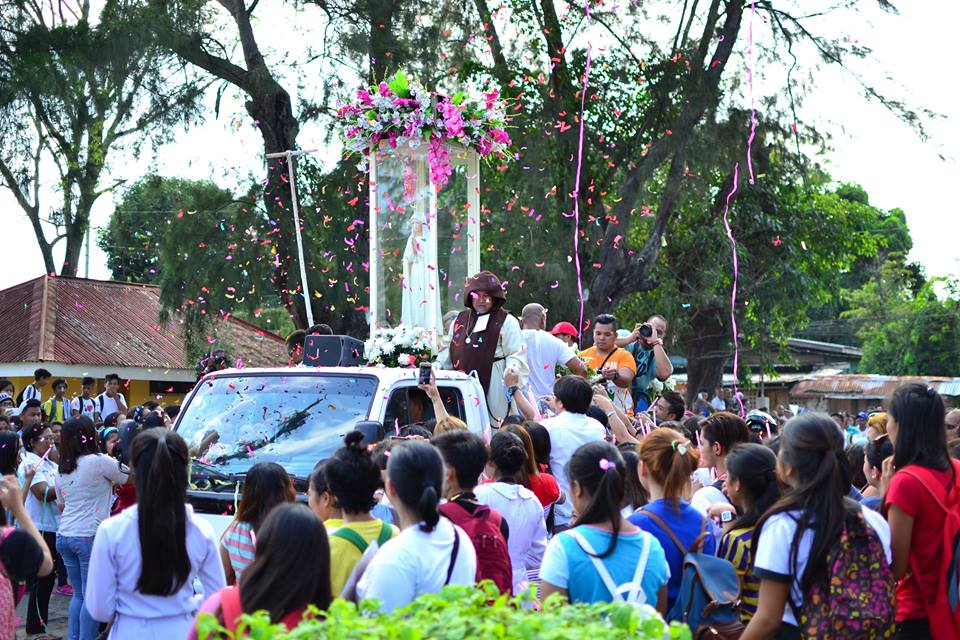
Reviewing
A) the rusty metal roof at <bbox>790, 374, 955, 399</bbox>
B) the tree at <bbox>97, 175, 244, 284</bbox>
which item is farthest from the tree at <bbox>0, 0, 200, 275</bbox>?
the rusty metal roof at <bbox>790, 374, 955, 399</bbox>

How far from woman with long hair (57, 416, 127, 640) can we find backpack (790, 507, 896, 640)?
5.92 meters

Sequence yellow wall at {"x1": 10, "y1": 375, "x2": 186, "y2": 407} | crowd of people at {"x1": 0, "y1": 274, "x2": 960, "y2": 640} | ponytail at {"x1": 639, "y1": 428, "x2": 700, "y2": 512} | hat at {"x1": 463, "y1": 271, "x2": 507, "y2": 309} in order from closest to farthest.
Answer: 1. crowd of people at {"x1": 0, "y1": 274, "x2": 960, "y2": 640}
2. ponytail at {"x1": 639, "y1": 428, "x2": 700, "y2": 512}
3. hat at {"x1": 463, "y1": 271, "x2": 507, "y2": 309}
4. yellow wall at {"x1": 10, "y1": 375, "x2": 186, "y2": 407}

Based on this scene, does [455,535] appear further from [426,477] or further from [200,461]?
[200,461]

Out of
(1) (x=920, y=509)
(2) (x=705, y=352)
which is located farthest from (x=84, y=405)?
(2) (x=705, y=352)

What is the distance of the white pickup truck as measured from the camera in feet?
24.2

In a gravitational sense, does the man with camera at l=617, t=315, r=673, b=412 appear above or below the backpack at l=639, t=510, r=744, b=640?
above

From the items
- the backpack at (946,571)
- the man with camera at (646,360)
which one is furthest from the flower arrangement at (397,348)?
the backpack at (946,571)

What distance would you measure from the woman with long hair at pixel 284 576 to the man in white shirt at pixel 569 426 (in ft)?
11.2

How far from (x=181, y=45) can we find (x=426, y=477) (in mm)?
15332

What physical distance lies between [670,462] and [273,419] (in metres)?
3.60

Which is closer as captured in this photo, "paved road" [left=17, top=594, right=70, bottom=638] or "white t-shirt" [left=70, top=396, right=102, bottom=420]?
"paved road" [left=17, top=594, right=70, bottom=638]

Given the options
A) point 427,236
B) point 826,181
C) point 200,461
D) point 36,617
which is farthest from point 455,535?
point 826,181

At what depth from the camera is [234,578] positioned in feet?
18.8

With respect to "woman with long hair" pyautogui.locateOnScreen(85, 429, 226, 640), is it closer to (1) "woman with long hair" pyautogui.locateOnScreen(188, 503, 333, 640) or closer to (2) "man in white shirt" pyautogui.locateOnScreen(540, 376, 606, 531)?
(1) "woman with long hair" pyautogui.locateOnScreen(188, 503, 333, 640)
